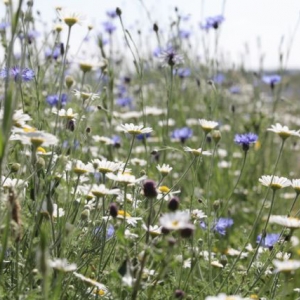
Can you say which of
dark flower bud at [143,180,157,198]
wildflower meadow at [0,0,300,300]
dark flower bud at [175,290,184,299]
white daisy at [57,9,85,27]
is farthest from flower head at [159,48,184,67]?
dark flower bud at [175,290,184,299]

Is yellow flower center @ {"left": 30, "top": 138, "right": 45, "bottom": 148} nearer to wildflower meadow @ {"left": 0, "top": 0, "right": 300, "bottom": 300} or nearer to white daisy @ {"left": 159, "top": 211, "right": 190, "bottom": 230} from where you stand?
wildflower meadow @ {"left": 0, "top": 0, "right": 300, "bottom": 300}

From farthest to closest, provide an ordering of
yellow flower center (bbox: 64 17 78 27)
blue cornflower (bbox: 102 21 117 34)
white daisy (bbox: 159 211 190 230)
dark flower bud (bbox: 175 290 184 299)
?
→ blue cornflower (bbox: 102 21 117 34) → yellow flower center (bbox: 64 17 78 27) → dark flower bud (bbox: 175 290 184 299) → white daisy (bbox: 159 211 190 230)

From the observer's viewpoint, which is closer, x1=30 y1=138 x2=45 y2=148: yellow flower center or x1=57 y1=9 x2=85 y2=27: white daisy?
x1=30 y1=138 x2=45 y2=148: yellow flower center

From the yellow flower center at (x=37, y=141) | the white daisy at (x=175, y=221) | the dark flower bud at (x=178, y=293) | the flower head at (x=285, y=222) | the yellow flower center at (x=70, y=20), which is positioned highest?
the yellow flower center at (x=70, y=20)

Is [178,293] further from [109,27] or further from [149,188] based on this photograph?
[109,27]

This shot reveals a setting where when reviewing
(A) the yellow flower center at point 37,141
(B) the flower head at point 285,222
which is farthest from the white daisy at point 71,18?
(B) the flower head at point 285,222

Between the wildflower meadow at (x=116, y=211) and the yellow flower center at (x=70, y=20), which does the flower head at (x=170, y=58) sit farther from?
the yellow flower center at (x=70, y=20)

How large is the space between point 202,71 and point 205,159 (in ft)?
4.38

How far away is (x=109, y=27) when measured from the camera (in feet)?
14.9

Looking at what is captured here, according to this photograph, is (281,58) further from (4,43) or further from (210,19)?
(4,43)

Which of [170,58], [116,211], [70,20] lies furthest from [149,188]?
[170,58]

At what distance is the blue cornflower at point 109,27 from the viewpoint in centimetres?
452

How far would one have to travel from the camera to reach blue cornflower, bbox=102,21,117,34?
14.8 feet

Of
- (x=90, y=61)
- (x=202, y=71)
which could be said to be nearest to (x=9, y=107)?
(x=90, y=61)
